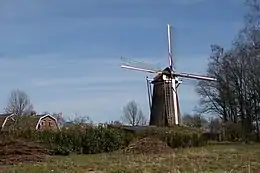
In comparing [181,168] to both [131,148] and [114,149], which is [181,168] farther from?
[114,149]

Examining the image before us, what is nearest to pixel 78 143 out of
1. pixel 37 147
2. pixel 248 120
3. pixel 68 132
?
pixel 68 132

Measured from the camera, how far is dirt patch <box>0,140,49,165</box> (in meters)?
25.0

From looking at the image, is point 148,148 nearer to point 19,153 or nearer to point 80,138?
point 19,153

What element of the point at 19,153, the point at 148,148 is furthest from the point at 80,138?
the point at 19,153

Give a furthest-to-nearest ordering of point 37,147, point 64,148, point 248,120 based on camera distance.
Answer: point 248,120 < point 64,148 < point 37,147

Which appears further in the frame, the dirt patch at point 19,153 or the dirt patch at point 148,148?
the dirt patch at point 148,148

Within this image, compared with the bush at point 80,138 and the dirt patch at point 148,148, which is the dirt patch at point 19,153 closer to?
the dirt patch at point 148,148

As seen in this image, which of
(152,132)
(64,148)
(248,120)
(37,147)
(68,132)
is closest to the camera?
(37,147)

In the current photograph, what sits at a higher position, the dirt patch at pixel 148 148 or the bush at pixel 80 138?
the bush at pixel 80 138

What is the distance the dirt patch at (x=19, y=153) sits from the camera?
982 inches

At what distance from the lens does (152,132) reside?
43156mm

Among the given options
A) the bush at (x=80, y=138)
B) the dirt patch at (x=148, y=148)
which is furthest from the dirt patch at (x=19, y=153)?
the bush at (x=80, y=138)

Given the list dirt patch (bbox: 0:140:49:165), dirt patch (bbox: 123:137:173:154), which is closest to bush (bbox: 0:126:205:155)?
dirt patch (bbox: 0:140:49:165)

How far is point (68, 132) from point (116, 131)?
11.9ft
